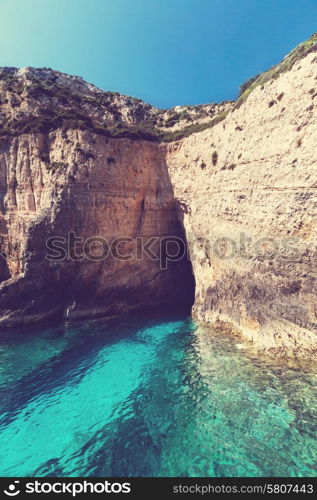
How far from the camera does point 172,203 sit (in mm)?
26281

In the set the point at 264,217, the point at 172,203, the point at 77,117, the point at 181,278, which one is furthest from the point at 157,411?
the point at 77,117

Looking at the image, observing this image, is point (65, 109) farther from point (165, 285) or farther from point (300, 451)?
point (300, 451)

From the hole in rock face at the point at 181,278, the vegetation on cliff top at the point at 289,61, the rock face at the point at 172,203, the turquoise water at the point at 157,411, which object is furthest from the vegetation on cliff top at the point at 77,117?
the turquoise water at the point at 157,411

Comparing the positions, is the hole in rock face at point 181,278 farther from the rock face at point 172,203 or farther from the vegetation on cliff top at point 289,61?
the vegetation on cliff top at point 289,61

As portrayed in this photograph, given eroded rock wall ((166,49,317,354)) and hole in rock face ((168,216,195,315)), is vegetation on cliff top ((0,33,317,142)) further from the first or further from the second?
hole in rock face ((168,216,195,315))

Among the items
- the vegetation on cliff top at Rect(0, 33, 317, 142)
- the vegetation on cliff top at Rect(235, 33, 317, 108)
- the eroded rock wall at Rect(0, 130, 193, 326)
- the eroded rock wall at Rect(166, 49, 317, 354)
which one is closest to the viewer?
the eroded rock wall at Rect(166, 49, 317, 354)

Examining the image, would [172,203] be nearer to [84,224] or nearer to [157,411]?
[84,224]

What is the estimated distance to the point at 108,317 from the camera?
23.6m

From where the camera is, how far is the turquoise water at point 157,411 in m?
8.95

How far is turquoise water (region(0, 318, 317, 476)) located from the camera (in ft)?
29.4

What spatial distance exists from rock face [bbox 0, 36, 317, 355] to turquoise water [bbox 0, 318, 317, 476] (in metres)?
3.11

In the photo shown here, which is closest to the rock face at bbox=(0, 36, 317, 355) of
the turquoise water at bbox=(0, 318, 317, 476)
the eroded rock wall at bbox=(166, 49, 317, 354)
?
the eroded rock wall at bbox=(166, 49, 317, 354)

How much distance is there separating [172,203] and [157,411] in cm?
1880

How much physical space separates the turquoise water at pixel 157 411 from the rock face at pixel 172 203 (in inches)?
122
